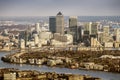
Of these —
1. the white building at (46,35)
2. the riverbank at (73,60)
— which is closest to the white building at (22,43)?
the white building at (46,35)

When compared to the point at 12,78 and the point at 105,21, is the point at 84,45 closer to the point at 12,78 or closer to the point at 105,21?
the point at 105,21

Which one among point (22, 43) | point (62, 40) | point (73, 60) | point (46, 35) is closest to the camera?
point (73, 60)

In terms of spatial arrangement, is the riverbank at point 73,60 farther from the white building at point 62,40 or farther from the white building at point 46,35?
the white building at point 46,35

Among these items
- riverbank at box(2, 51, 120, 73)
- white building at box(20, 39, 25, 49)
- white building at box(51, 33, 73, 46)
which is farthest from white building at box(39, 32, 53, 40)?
riverbank at box(2, 51, 120, 73)

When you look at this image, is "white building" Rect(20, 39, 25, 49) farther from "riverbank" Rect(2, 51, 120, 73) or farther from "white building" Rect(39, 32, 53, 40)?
"riverbank" Rect(2, 51, 120, 73)

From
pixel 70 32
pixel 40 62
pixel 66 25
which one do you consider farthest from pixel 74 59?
pixel 66 25

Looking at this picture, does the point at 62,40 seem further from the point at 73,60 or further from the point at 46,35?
the point at 73,60

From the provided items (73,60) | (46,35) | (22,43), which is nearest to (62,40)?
(46,35)

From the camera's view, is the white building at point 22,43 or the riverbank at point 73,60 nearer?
the riverbank at point 73,60
